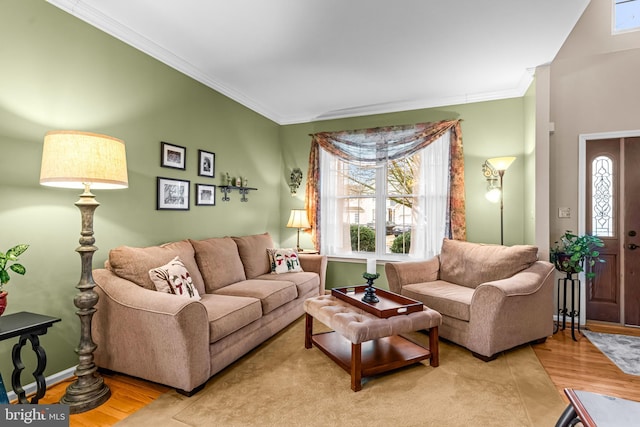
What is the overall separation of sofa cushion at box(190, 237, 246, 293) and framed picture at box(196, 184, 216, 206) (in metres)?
0.48

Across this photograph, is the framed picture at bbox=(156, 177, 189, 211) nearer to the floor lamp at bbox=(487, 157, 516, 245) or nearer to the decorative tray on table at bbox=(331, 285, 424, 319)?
the decorative tray on table at bbox=(331, 285, 424, 319)

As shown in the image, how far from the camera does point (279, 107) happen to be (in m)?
4.62

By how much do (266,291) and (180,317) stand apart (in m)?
1.07

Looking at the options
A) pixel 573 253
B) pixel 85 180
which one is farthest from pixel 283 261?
pixel 573 253

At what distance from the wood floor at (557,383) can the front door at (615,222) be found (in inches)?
34.9

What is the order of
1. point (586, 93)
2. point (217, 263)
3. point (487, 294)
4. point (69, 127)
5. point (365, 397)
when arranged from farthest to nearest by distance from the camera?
point (586, 93) < point (217, 263) < point (487, 294) < point (69, 127) < point (365, 397)

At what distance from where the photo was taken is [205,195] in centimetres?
364

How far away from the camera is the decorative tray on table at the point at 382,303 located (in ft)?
7.87

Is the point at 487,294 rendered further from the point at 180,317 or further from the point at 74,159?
the point at 74,159

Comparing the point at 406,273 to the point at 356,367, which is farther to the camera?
the point at 406,273

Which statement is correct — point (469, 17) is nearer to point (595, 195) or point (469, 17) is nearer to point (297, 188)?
point (595, 195)

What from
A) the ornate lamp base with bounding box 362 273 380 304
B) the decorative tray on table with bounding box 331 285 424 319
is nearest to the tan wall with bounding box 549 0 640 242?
the decorative tray on table with bounding box 331 285 424 319

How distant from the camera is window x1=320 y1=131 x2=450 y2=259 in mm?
4277

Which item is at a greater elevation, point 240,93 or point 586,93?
point 240,93
